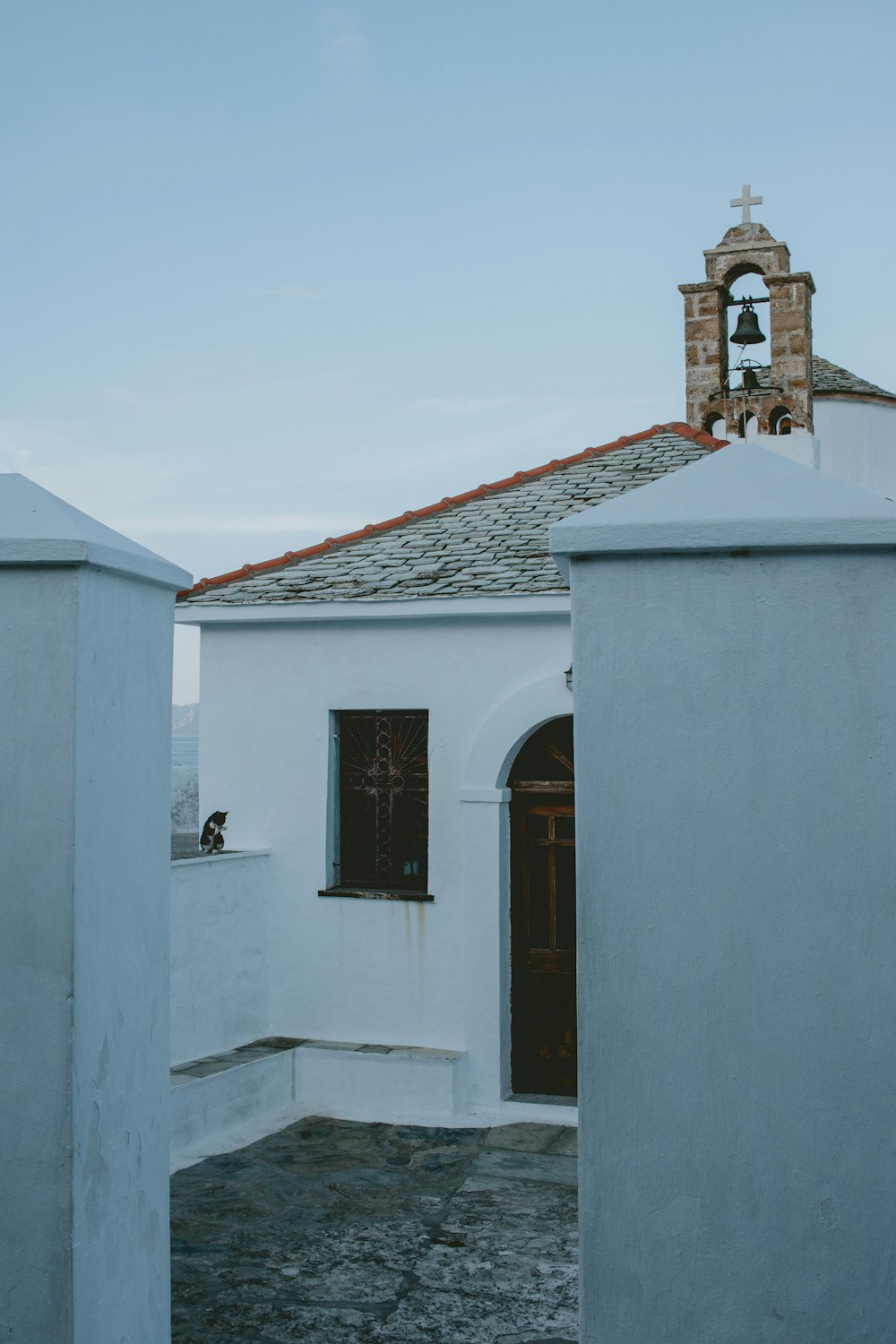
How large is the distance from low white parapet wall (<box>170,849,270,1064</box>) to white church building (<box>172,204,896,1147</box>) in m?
0.02

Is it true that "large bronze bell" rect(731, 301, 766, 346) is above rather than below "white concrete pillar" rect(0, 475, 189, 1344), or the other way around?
above

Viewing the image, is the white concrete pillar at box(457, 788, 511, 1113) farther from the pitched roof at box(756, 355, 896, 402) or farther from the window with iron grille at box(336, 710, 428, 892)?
the pitched roof at box(756, 355, 896, 402)

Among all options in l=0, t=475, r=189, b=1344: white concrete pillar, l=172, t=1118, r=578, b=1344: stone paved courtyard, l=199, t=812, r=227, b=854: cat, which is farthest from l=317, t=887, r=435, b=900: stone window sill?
l=0, t=475, r=189, b=1344: white concrete pillar

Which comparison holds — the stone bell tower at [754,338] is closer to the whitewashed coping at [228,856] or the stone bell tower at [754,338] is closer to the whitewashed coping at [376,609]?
the whitewashed coping at [376,609]

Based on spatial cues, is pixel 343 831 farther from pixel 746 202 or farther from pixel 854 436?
pixel 854 436

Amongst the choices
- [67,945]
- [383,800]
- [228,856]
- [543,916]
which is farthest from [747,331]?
[67,945]

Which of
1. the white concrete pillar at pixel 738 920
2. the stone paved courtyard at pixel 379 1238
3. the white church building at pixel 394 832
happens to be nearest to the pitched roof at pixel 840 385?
the white church building at pixel 394 832

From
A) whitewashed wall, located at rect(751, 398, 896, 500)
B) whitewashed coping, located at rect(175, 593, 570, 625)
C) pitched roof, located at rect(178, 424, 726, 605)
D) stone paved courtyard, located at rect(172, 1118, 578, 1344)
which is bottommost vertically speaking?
stone paved courtyard, located at rect(172, 1118, 578, 1344)

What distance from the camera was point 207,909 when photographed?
25.9 feet

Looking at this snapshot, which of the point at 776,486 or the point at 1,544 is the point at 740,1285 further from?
the point at 1,544

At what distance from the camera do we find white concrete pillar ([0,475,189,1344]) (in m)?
2.90

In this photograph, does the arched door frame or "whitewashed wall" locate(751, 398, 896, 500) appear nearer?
the arched door frame

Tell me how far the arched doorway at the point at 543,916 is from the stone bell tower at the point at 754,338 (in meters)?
4.51

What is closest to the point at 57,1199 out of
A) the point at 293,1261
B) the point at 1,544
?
the point at 1,544
